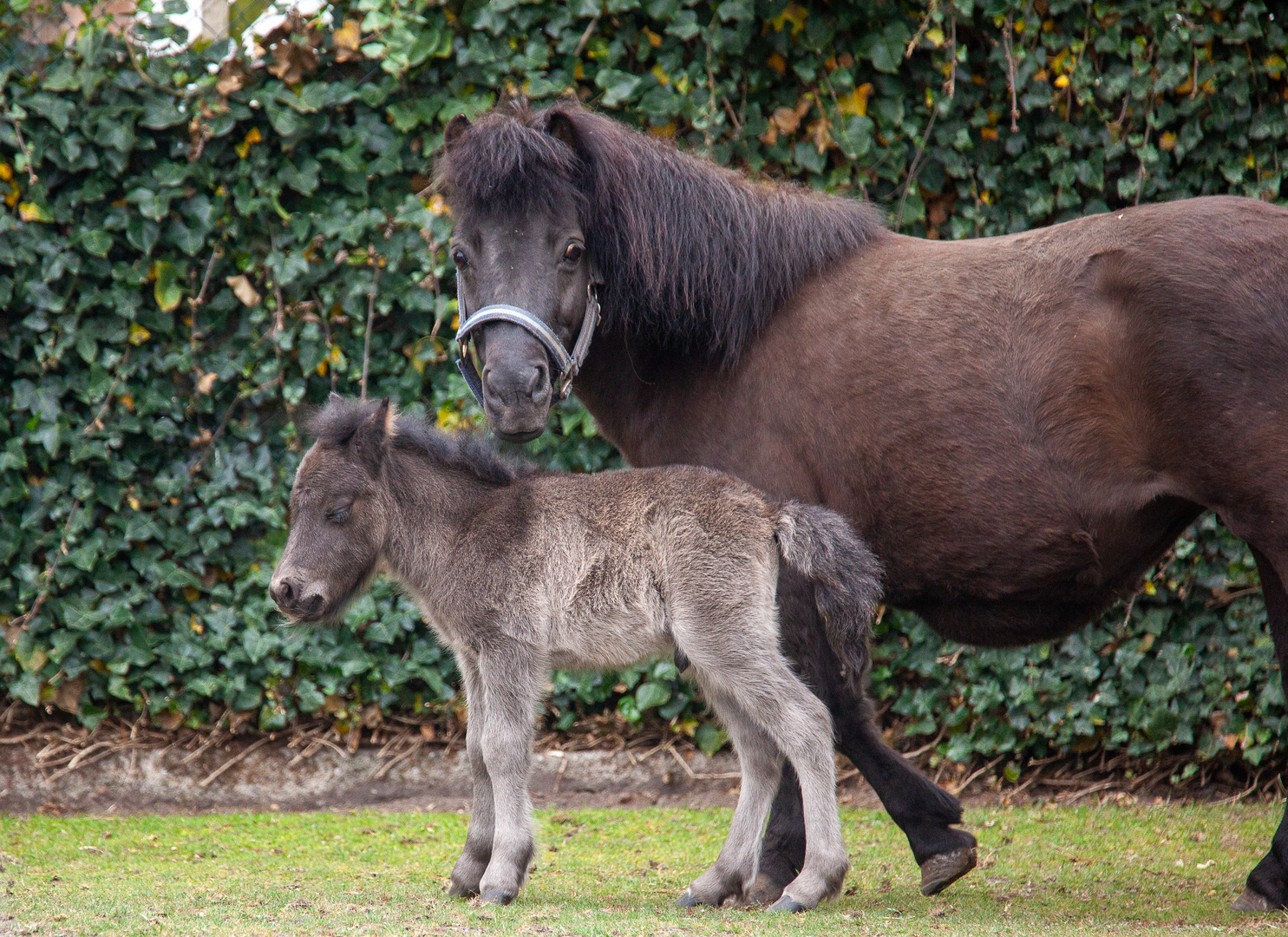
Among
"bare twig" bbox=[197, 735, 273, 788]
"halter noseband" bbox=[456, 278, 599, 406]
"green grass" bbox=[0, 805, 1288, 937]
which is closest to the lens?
"green grass" bbox=[0, 805, 1288, 937]

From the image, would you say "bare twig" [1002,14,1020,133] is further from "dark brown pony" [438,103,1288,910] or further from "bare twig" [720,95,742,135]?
"dark brown pony" [438,103,1288,910]

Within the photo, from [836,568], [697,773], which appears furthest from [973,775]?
[836,568]

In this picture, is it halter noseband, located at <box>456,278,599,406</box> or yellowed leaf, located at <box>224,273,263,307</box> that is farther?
yellowed leaf, located at <box>224,273,263,307</box>

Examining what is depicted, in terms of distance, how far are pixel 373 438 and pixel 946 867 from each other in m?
2.60

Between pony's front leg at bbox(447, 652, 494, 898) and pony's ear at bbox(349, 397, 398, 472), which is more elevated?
pony's ear at bbox(349, 397, 398, 472)

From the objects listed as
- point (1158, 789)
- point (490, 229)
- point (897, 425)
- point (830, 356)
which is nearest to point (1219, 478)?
point (897, 425)

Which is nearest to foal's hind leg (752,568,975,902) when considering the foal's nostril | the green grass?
the green grass

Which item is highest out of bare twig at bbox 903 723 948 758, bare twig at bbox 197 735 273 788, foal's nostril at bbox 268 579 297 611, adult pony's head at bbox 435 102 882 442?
adult pony's head at bbox 435 102 882 442

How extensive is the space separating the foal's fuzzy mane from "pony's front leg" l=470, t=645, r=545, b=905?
131 cm

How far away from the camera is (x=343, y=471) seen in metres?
4.21

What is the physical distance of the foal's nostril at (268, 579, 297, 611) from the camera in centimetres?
405

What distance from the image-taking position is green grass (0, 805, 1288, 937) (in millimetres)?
3818

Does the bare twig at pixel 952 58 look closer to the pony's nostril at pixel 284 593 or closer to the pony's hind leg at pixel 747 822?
the pony's hind leg at pixel 747 822

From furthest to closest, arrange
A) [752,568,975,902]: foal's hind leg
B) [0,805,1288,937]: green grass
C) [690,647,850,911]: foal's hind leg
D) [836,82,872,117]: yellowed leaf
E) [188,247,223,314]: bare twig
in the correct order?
[188,247,223,314]: bare twig, [836,82,872,117]: yellowed leaf, [752,568,975,902]: foal's hind leg, [690,647,850,911]: foal's hind leg, [0,805,1288,937]: green grass
